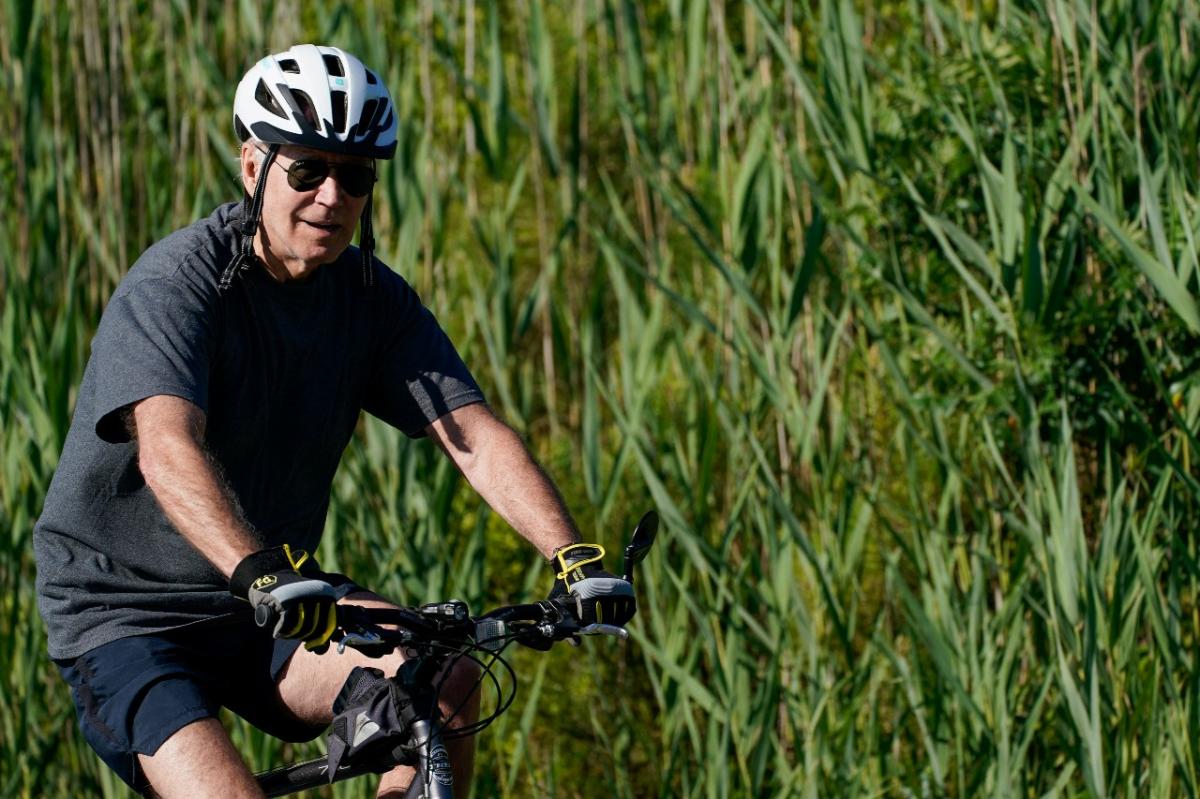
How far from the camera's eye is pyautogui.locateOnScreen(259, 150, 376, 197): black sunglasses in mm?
2471

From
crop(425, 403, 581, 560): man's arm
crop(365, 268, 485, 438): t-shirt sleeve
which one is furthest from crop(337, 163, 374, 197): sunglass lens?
crop(425, 403, 581, 560): man's arm

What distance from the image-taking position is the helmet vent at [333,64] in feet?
8.33

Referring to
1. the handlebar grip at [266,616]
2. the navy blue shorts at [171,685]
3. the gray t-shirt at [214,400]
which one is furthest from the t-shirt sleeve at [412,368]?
the handlebar grip at [266,616]

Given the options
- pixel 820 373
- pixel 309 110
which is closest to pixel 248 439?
pixel 309 110

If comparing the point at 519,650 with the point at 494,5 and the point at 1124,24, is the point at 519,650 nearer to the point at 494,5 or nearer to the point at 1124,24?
the point at 494,5

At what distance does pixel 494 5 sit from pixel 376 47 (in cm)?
38

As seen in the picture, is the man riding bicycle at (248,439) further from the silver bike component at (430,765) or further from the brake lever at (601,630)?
the silver bike component at (430,765)

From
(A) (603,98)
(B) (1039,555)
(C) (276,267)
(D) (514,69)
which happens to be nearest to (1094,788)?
(B) (1039,555)

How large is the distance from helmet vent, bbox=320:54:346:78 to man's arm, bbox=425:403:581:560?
583 mm

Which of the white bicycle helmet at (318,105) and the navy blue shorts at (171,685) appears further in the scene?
the white bicycle helmet at (318,105)

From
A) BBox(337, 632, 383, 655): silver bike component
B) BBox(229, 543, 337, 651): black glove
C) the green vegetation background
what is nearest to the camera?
BBox(229, 543, 337, 651): black glove

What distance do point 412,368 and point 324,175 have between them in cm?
38

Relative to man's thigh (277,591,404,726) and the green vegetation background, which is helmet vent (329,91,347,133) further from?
the green vegetation background

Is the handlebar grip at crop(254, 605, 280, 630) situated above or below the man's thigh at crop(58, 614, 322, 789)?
above
